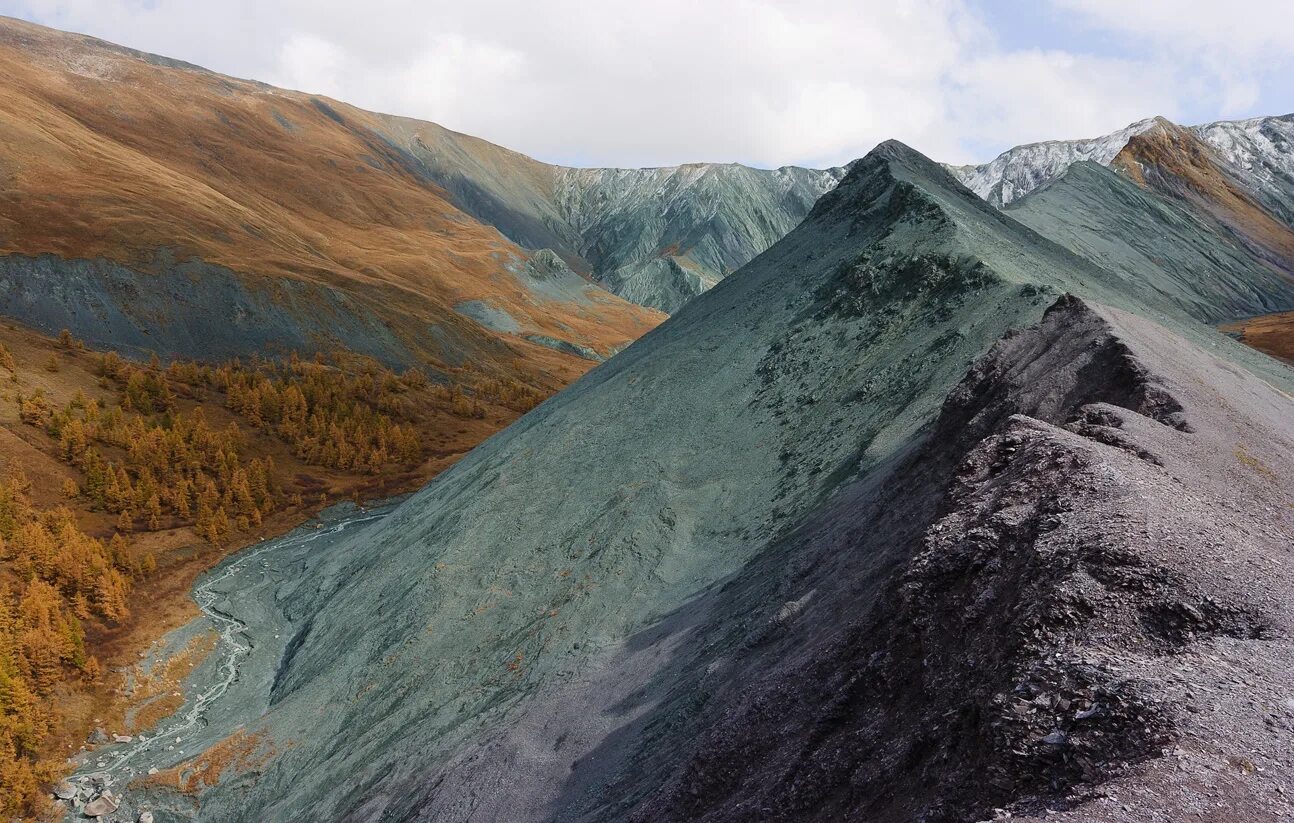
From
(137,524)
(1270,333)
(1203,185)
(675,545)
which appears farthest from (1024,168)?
(137,524)

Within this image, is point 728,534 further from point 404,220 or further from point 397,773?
point 404,220

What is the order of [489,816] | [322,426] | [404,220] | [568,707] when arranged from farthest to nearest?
[404,220], [322,426], [568,707], [489,816]

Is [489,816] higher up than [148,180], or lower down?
lower down

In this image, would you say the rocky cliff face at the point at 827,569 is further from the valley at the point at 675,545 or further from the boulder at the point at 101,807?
the boulder at the point at 101,807

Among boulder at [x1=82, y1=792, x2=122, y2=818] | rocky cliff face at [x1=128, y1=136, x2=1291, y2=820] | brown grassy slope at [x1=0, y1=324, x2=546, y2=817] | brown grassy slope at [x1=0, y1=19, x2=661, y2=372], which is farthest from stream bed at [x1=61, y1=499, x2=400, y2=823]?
brown grassy slope at [x1=0, y1=19, x2=661, y2=372]

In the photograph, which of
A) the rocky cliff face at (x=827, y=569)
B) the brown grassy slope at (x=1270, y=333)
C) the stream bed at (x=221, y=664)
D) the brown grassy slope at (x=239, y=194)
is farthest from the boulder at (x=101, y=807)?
the brown grassy slope at (x=1270, y=333)

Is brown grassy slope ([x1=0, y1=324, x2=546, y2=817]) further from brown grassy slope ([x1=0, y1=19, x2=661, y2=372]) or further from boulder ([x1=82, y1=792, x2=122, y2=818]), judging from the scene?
brown grassy slope ([x1=0, y1=19, x2=661, y2=372])

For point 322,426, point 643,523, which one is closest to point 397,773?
point 643,523
